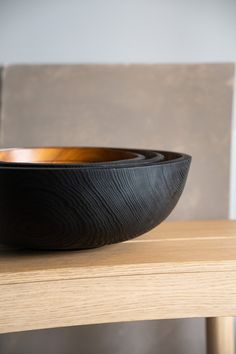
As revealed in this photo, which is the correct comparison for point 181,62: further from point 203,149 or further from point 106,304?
point 106,304

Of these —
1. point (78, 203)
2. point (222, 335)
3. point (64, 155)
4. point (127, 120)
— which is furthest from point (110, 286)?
point (127, 120)

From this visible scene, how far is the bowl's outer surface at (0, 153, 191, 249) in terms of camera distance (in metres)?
0.55

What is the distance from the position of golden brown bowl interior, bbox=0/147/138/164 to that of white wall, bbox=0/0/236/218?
1.42 ft

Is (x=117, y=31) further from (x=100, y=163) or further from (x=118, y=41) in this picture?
(x=100, y=163)

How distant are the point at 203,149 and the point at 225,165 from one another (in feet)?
0.21

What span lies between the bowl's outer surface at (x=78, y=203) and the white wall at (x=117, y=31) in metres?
0.64

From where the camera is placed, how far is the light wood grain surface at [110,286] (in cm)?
58

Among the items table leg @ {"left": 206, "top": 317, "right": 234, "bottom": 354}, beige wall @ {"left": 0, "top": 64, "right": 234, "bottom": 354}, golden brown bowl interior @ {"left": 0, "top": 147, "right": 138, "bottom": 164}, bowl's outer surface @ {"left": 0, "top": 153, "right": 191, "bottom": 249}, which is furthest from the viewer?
beige wall @ {"left": 0, "top": 64, "right": 234, "bottom": 354}

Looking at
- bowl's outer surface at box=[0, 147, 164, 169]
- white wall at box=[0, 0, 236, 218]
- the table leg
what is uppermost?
white wall at box=[0, 0, 236, 218]

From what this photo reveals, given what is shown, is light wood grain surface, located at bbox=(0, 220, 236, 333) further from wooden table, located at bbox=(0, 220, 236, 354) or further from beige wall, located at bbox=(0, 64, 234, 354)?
beige wall, located at bbox=(0, 64, 234, 354)

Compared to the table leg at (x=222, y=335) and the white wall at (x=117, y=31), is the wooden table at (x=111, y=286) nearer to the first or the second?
the table leg at (x=222, y=335)

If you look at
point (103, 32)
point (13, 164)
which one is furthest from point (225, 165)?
point (13, 164)

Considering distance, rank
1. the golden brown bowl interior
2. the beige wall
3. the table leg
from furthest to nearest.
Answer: the beige wall
the table leg
the golden brown bowl interior

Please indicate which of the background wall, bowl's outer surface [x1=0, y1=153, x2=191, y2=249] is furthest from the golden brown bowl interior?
the background wall
